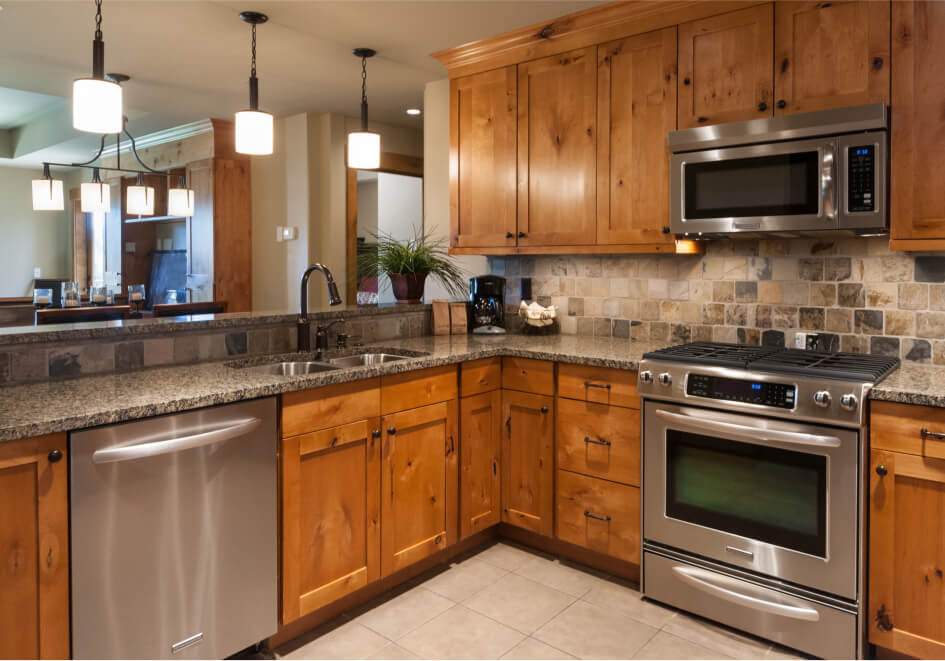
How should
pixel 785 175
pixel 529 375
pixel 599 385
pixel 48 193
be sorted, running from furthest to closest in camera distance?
pixel 48 193
pixel 529 375
pixel 599 385
pixel 785 175

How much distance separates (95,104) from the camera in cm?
228

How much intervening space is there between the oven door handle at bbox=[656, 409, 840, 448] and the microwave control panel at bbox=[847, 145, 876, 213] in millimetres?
808

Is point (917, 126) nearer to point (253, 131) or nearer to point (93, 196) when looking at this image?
point (253, 131)

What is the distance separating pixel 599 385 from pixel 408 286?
4.06 ft

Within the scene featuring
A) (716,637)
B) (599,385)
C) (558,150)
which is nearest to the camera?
(716,637)

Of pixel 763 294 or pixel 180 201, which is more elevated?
pixel 180 201

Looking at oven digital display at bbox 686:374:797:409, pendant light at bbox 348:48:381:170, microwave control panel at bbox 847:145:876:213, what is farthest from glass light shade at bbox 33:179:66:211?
microwave control panel at bbox 847:145:876:213

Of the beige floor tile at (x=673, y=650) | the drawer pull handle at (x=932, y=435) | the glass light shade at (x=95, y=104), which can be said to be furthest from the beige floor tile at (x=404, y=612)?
the glass light shade at (x=95, y=104)

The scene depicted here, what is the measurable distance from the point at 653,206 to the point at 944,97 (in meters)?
1.05

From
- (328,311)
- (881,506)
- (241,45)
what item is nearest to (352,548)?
(328,311)

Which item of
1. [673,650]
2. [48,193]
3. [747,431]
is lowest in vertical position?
[673,650]

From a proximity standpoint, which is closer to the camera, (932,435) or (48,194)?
(932,435)

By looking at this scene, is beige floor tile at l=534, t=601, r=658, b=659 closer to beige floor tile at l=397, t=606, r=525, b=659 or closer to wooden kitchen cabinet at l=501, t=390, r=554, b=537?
beige floor tile at l=397, t=606, r=525, b=659

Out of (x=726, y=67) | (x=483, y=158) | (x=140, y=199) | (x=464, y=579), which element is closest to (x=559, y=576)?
(x=464, y=579)
